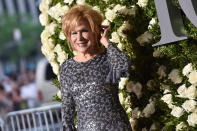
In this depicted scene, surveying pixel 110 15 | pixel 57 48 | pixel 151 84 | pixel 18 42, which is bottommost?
pixel 18 42

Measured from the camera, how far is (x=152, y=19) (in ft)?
16.6

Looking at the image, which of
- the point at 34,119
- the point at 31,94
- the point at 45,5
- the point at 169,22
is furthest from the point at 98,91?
the point at 31,94

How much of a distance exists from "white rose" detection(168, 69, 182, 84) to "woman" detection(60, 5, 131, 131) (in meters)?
0.57

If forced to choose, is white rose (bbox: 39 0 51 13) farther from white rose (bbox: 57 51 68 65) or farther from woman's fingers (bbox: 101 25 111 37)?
woman's fingers (bbox: 101 25 111 37)

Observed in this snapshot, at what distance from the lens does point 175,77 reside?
16.3 ft

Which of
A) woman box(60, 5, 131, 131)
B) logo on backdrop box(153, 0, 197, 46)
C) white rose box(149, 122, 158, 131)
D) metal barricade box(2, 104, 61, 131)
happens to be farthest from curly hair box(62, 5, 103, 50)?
metal barricade box(2, 104, 61, 131)

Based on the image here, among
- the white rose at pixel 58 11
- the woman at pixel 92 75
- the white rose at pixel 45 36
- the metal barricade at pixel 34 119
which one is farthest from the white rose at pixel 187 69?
the metal barricade at pixel 34 119

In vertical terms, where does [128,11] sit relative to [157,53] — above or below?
above

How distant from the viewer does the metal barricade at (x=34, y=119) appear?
755 centimetres

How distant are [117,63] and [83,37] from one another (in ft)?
1.12

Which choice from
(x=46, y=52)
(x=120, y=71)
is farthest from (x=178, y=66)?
(x=46, y=52)

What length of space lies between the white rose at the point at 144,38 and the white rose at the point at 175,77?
32 centimetres

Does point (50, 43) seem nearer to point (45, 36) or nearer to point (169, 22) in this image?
point (45, 36)

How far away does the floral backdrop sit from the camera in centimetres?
487
